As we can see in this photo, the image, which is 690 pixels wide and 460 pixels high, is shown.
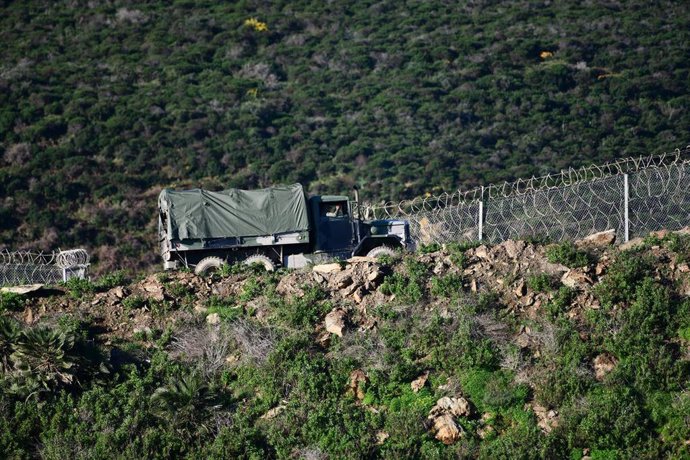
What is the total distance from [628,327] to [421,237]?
28.1 feet

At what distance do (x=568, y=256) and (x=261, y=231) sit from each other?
779 cm

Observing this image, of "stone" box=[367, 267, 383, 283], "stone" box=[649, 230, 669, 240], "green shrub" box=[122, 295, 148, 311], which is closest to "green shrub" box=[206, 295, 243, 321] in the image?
"green shrub" box=[122, 295, 148, 311]

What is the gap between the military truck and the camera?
21.8m

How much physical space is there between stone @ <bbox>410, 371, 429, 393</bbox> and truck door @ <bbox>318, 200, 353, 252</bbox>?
7.54 metres

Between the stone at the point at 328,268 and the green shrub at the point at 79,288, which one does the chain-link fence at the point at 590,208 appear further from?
the green shrub at the point at 79,288

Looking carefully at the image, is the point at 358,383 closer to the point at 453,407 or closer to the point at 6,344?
the point at 453,407

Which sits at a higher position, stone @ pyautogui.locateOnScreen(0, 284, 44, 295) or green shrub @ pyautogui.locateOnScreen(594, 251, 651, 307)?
stone @ pyautogui.locateOnScreen(0, 284, 44, 295)

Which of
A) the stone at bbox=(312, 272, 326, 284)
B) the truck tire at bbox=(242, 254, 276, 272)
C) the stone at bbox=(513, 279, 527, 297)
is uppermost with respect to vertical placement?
the stone at bbox=(312, 272, 326, 284)

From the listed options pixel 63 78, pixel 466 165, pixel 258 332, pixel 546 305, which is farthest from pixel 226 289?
pixel 63 78

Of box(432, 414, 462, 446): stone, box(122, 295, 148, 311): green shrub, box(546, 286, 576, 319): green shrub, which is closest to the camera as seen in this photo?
box(432, 414, 462, 446): stone

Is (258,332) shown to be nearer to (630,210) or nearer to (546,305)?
(546,305)

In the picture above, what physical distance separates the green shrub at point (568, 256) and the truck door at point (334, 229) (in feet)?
21.5

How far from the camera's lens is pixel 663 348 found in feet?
48.0

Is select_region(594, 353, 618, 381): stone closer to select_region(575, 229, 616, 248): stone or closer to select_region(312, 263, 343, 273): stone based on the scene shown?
select_region(575, 229, 616, 248): stone
